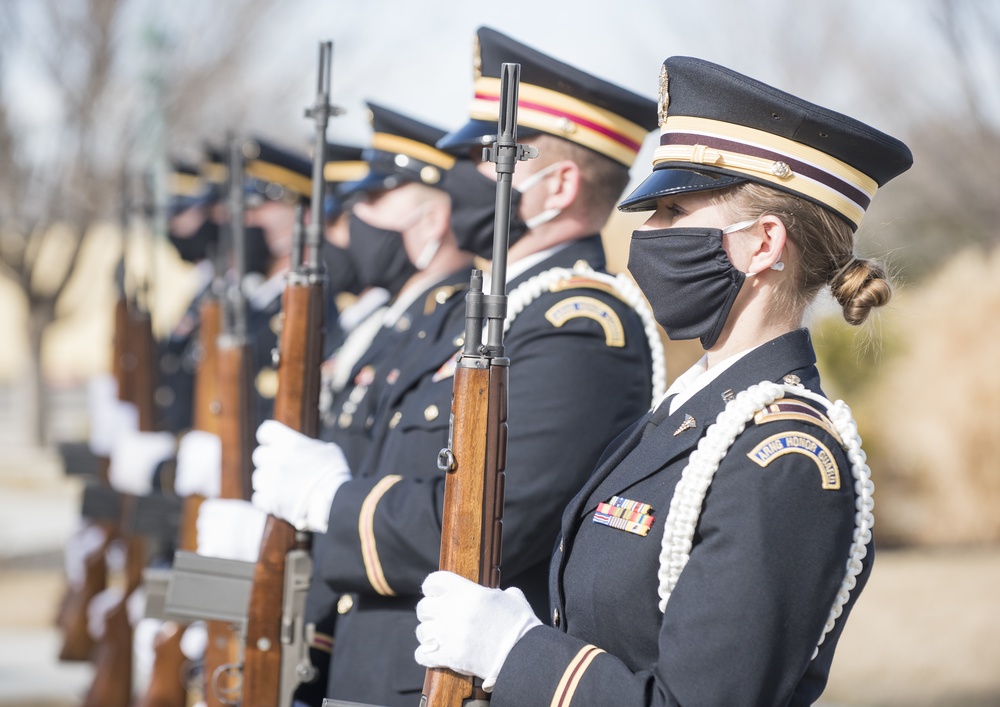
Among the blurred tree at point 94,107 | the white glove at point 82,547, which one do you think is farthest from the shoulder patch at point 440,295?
the blurred tree at point 94,107

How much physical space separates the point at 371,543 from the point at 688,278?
1.18 m

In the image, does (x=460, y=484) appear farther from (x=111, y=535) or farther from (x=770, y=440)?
(x=111, y=535)

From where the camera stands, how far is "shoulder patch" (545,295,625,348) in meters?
3.10

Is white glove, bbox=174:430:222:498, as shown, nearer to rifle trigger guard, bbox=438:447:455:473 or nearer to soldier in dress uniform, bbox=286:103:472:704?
soldier in dress uniform, bbox=286:103:472:704

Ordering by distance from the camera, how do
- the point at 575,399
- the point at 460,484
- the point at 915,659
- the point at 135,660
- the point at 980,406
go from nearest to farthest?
the point at 460,484 → the point at 575,399 → the point at 135,660 → the point at 915,659 → the point at 980,406

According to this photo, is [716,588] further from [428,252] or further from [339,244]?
[339,244]

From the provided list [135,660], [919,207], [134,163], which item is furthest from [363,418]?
[919,207]

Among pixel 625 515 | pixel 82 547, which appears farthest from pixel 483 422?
pixel 82 547

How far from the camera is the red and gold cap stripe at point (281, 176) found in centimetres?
653

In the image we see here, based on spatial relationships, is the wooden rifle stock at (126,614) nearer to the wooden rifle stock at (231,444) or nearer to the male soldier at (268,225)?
the male soldier at (268,225)

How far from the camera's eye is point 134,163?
13594 millimetres

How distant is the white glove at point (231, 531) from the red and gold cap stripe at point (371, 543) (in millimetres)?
882

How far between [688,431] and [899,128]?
1220 cm

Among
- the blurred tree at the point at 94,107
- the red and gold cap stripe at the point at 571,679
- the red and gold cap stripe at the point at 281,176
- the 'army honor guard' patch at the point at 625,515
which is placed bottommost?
the red and gold cap stripe at the point at 571,679
